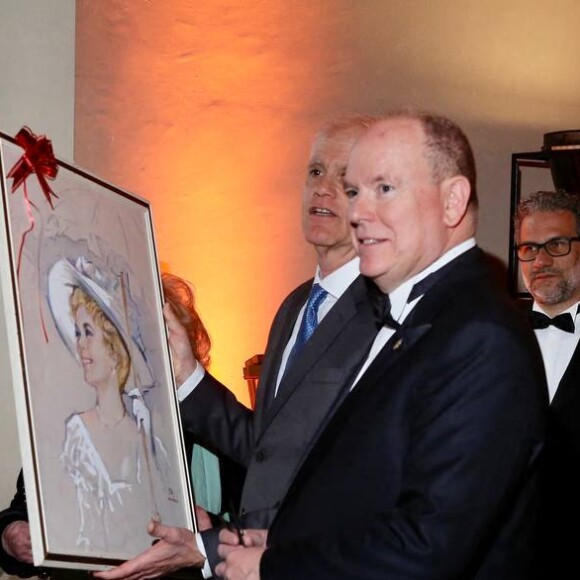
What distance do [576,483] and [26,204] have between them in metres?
1.99

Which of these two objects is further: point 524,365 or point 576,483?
point 576,483

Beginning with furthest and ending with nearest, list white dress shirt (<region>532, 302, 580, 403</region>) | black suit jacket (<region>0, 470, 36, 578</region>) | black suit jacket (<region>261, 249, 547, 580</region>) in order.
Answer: white dress shirt (<region>532, 302, 580, 403</region>) → black suit jacket (<region>0, 470, 36, 578</region>) → black suit jacket (<region>261, 249, 547, 580</region>)

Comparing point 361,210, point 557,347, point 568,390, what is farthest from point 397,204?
point 557,347

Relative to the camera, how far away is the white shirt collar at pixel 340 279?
291 cm

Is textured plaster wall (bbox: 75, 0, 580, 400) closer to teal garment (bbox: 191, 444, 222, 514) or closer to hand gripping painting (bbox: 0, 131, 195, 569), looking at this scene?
teal garment (bbox: 191, 444, 222, 514)

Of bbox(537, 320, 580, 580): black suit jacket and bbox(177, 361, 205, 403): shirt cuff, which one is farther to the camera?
bbox(537, 320, 580, 580): black suit jacket

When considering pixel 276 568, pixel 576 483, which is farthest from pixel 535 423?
pixel 576 483

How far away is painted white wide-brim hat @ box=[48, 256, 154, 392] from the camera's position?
212cm

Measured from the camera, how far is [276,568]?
2.01 metres

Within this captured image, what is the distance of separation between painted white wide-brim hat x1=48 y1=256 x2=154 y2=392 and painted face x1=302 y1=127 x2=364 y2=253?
731 millimetres

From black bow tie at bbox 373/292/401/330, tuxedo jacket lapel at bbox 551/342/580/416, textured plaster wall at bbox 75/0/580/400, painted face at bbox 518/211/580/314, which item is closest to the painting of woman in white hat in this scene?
black bow tie at bbox 373/292/401/330

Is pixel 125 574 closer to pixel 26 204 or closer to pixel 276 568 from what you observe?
pixel 276 568

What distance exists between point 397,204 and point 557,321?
2229 mm

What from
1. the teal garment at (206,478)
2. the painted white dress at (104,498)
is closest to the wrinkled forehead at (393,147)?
the painted white dress at (104,498)
